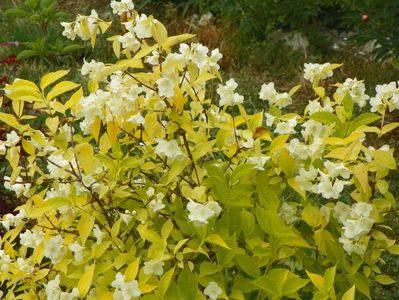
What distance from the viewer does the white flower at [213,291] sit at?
2.16 meters

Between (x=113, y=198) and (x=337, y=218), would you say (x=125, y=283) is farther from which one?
(x=337, y=218)

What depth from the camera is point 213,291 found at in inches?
85.0

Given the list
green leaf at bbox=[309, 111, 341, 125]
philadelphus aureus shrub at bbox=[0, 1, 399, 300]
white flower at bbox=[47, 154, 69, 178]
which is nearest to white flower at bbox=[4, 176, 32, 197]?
philadelphus aureus shrub at bbox=[0, 1, 399, 300]

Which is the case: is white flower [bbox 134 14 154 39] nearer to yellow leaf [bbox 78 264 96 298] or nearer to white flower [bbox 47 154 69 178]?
white flower [bbox 47 154 69 178]

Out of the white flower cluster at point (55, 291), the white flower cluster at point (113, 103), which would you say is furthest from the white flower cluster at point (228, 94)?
the white flower cluster at point (55, 291)

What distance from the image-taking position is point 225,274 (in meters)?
2.28

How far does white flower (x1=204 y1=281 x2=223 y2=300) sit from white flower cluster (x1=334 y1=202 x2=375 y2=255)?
0.38 meters

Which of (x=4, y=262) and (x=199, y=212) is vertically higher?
(x=199, y=212)

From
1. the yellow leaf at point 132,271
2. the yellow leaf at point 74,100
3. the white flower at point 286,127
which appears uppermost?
the yellow leaf at point 74,100

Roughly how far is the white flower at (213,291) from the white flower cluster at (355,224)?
378 millimetres

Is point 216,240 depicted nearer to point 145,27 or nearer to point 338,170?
point 338,170

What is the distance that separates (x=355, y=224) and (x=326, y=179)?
0.51 feet

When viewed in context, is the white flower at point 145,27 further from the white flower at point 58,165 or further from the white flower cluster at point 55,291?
the white flower cluster at point 55,291

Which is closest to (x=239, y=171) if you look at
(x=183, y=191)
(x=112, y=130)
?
(x=183, y=191)
